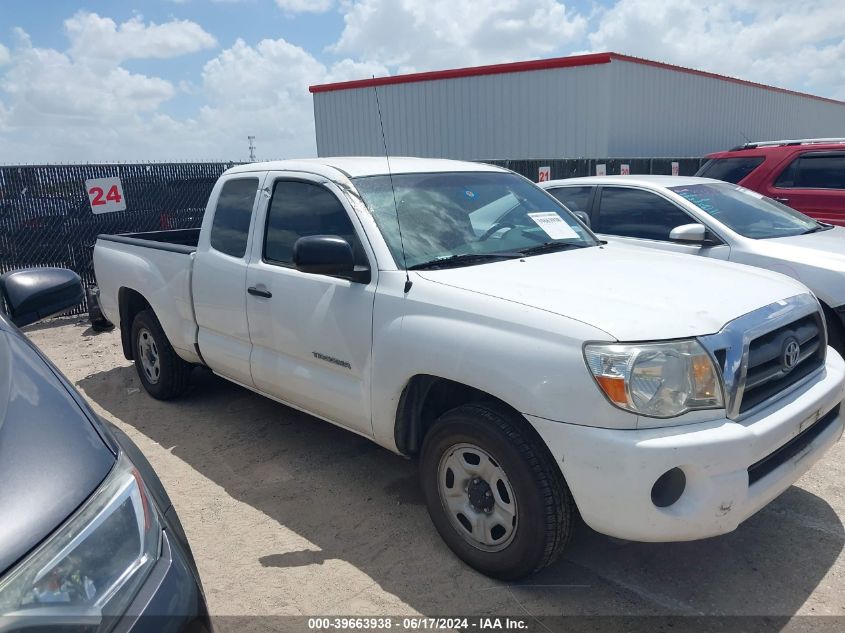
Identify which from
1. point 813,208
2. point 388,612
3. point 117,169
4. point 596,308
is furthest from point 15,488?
point 117,169

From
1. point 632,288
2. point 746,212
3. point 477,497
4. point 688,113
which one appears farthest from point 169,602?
point 688,113

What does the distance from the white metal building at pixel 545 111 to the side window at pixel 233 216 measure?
36.9 feet

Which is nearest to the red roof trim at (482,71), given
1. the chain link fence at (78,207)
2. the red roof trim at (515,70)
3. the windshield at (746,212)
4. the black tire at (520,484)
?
the red roof trim at (515,70)

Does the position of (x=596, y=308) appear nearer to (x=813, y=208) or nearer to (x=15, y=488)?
(x=15, y=488)

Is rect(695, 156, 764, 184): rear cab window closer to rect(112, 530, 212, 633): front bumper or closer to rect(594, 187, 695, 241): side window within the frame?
rect(594, 187, 695, 241): side window

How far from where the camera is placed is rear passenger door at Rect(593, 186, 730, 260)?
5844 millimetres

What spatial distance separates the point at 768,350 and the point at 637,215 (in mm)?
3588

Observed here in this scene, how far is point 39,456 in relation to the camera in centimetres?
157

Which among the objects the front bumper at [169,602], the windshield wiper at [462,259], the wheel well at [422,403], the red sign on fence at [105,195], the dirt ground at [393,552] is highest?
the red sign on fence at [105,195]

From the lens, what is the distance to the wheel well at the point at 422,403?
3.17 metres

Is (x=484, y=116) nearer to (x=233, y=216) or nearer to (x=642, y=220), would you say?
(x=642, y=220)

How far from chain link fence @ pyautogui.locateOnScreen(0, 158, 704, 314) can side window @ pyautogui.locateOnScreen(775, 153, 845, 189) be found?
27.3 feet

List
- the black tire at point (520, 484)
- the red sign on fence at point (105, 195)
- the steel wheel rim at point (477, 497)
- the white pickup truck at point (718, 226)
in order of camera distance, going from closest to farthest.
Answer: the black tire at point (520, 484) → the steel wheel rim at point (477, 497) → the white pickup truck at point (718, 226) → the red sign on fence at point (105, 195)

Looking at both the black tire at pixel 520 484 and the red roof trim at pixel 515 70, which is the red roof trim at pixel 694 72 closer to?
the red roof trim at pixel 515 70
